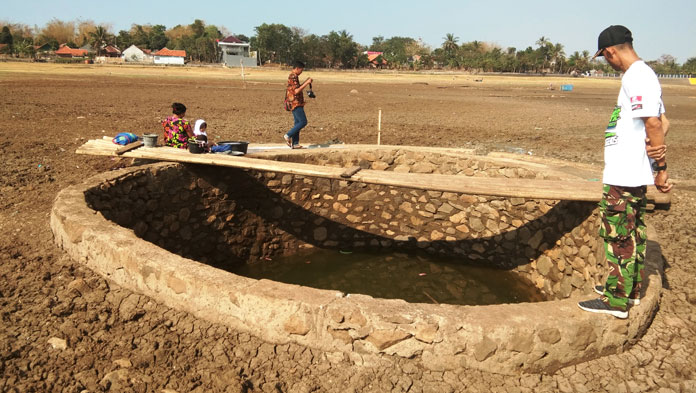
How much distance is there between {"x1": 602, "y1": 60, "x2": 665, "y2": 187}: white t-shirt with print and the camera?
2672 millimetres

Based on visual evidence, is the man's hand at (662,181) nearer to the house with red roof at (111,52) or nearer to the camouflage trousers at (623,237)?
the camouflage trousers at (623,237)

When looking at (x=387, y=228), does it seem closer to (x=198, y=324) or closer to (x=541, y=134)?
(x=198, y=324)

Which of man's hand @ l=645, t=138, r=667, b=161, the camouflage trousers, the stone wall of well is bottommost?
the stone wall of well

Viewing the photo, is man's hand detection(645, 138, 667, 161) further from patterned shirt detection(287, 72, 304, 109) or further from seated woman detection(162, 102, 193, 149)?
seated woman detection(162, 102, 193, 149)

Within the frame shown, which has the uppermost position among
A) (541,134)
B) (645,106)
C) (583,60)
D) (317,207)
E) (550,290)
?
(583,60)

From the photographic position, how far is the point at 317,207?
7508 mm

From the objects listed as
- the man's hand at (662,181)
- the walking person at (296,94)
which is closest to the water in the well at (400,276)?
the walking person at (296,94)

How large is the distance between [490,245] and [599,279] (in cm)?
235

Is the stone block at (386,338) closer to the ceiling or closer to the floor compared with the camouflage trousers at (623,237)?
closer to the floor

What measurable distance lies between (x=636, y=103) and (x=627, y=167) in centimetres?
39

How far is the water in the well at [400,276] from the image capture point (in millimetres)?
6207

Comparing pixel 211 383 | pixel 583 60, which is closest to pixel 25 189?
pixel 211 383

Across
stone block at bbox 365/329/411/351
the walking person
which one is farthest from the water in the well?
stone block at bbox 365/329/411/351

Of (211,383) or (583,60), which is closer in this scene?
(211,383)
